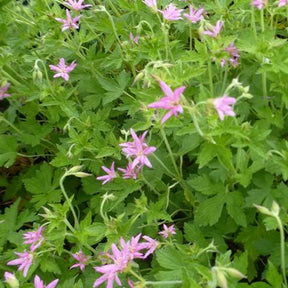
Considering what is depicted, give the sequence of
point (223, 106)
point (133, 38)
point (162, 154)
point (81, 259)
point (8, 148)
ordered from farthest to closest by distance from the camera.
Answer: point (8, 148) → point (133, 38) → point (162, 154) → point (81, 259) → point (223, 106)

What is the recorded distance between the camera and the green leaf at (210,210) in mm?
2205

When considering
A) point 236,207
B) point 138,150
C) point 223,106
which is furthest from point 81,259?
point 223,106

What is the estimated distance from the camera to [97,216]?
8.46 feet

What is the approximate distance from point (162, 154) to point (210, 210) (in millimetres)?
429

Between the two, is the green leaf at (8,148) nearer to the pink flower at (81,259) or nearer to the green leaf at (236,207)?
the pink flower at (81,259)

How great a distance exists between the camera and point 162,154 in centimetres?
249

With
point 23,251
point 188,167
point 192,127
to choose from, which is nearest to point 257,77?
point 188,167

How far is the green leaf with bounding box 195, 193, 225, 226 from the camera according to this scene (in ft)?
7.23

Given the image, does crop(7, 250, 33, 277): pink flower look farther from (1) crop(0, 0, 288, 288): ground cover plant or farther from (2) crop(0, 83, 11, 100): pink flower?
(2) crop(0, 83, 11, 100): pink flower

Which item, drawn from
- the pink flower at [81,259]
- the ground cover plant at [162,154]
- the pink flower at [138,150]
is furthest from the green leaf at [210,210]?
the pink flower at [81,259]

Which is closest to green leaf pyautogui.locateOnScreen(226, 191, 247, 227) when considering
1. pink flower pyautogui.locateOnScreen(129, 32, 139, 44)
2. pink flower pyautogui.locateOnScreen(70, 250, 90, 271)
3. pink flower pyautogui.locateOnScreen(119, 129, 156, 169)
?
pink flower pyautogui.locateOnScreen(119, 129, 156, 169)

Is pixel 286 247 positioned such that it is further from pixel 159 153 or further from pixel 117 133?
pixel 117 133

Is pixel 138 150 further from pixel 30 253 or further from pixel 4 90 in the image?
pixel 4 90

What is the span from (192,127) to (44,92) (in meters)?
1.12
